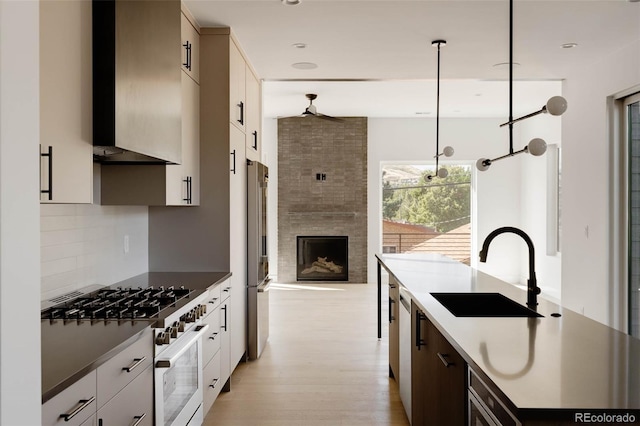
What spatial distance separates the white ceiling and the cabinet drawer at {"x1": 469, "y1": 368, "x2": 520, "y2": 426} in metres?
2.55

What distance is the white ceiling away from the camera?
3541mm

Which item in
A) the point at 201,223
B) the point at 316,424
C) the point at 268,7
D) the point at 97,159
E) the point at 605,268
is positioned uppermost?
the point at 268,7

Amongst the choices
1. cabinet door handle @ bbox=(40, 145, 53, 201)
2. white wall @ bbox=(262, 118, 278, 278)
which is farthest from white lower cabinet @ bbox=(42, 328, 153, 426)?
white wall @ bbox=(262, 118, 278, 278)

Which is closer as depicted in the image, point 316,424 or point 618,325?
point 316,424

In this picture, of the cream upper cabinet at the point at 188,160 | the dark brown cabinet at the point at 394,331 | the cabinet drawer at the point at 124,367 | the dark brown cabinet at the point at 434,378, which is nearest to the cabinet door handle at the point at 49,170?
the cabinet drawer at the point at 124,367

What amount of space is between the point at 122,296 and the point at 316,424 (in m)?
1.43

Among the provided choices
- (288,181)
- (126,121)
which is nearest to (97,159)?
(126,121)

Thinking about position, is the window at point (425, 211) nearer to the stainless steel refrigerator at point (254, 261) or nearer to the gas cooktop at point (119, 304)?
the stainless steel refrigerator at point (254, 261)

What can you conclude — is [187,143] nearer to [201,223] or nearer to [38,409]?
[201,223]

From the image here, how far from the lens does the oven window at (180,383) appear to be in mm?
2365

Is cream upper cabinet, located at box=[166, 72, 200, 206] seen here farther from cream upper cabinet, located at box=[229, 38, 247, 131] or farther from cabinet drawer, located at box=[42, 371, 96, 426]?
cabinet drawer, located at box=[42, 371, 96, 426]

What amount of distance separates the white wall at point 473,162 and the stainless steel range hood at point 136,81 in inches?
260

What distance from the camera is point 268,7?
11.5 ft

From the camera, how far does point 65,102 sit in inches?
75.7
